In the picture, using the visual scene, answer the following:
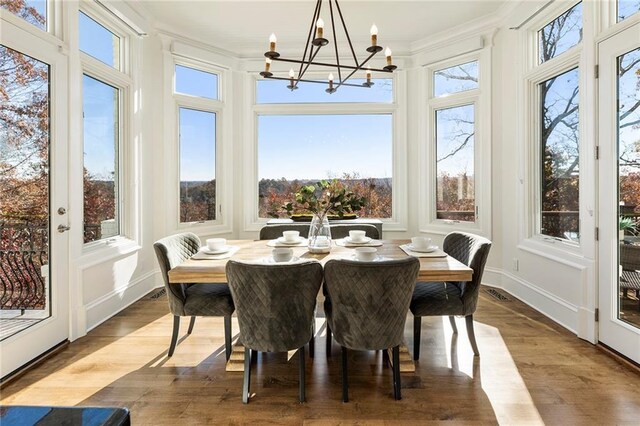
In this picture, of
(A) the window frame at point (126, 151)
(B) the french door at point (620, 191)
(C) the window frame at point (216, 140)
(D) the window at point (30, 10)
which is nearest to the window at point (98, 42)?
(A) the window frame at point (126, 151)

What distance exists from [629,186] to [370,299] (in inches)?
82.7

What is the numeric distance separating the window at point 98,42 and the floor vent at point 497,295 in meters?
4.67

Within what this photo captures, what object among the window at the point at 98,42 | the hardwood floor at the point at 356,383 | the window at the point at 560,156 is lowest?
the hardwood floor at the point at 356,383

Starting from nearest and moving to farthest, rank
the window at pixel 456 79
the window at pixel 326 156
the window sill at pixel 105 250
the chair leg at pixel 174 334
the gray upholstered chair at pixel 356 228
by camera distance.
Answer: the chair leg at pixel 174 334
the window sill at pixel 105 250
the gray upholstered chair at pixel 356 228
the window at pixel 456 79
the window at pixel 326 156

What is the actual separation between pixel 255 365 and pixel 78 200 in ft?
6.55

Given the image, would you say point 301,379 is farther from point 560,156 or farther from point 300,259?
point 560,156

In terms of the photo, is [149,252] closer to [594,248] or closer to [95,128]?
[95,128]

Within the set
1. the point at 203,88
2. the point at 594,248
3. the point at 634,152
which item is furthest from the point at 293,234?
the point at 203,88

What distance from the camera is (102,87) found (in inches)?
125

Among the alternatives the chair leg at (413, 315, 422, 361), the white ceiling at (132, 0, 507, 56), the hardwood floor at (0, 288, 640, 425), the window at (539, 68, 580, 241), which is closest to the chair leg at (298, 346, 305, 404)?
the hardwood floor at (0, 288, 640, 425)

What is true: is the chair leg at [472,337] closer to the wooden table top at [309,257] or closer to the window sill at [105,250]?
the wooden table top at [309,257]

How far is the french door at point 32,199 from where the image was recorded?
2.16m

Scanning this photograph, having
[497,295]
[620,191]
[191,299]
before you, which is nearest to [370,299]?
[191,299]

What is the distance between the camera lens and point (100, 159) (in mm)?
3191
